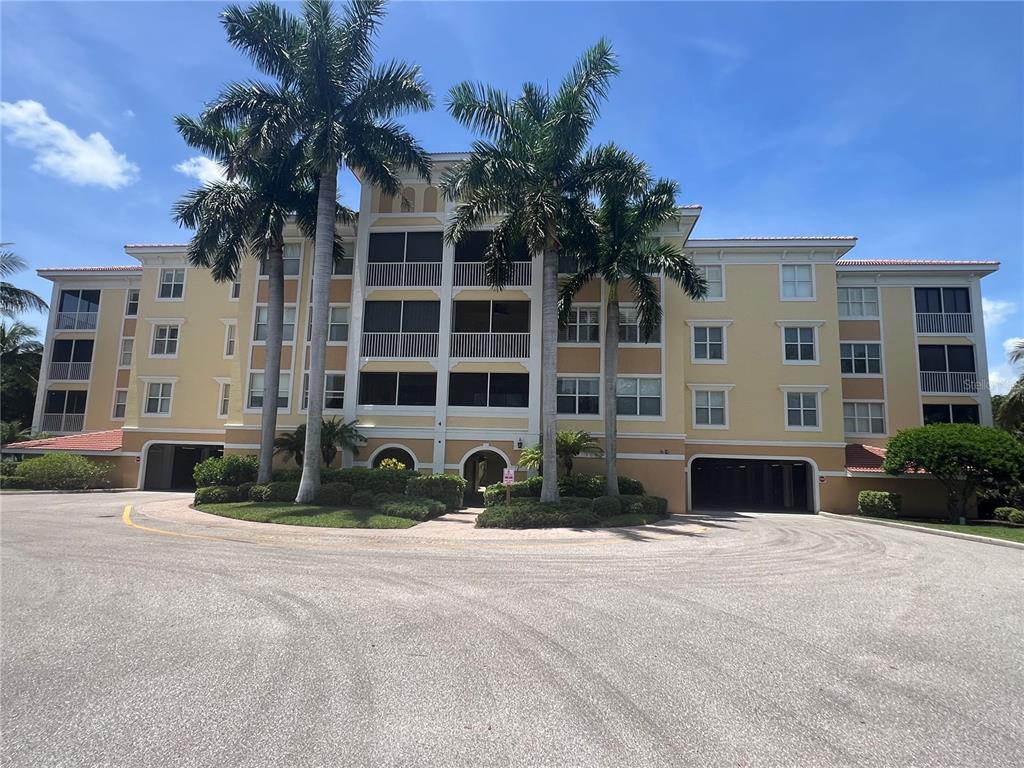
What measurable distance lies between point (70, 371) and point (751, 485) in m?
Answer: 45.2

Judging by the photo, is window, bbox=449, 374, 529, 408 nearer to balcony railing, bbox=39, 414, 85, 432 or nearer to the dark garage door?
the dark garage door

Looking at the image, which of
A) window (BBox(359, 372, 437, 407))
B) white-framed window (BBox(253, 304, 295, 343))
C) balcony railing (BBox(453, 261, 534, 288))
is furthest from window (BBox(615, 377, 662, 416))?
white-framed window (BBox(253, 304, 295, 343))

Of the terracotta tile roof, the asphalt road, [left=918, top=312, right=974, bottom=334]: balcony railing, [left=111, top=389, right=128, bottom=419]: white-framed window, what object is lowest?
the asphalt road

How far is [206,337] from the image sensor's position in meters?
31.9

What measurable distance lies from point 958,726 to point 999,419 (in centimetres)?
3194

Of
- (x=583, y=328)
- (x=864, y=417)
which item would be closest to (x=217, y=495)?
(x=583, y=328)

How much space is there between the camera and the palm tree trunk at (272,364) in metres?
22.8

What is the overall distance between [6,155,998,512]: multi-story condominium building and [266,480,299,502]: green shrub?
463 centimetres

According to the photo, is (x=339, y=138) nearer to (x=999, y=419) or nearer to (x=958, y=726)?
(x=958, y=726)

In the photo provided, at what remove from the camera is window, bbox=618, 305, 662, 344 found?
85.6ft

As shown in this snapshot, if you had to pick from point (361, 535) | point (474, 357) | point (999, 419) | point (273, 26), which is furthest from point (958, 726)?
point (999, 419)

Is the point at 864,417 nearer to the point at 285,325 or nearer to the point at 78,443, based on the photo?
the point at 285,325

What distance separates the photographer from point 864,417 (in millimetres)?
30703

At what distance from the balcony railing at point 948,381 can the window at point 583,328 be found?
60.7ft
